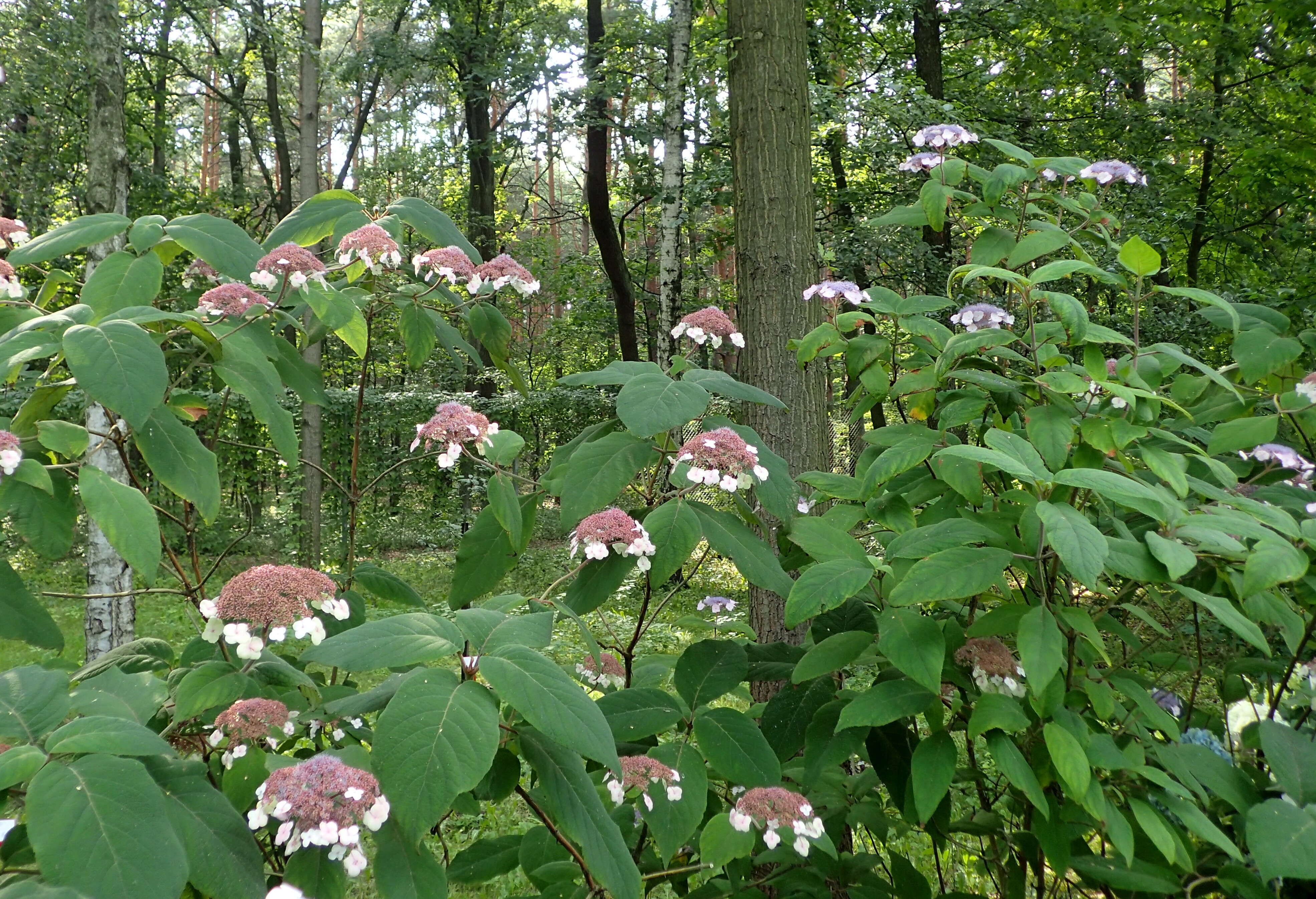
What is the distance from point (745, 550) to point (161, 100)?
1195cm

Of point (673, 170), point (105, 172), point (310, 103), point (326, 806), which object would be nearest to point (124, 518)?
point (326, 806)

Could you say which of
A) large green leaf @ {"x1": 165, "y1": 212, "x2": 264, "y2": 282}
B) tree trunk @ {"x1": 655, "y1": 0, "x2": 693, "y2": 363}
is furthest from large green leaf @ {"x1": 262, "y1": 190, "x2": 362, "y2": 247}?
tree trunk @ {"x1": 655, "y1": 0, "x2": 693, "y2": 363}

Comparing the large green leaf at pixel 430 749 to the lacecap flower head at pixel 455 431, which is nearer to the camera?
the large green leaf at pixel 430 749

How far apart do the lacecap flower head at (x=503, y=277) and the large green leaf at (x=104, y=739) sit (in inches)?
37.3

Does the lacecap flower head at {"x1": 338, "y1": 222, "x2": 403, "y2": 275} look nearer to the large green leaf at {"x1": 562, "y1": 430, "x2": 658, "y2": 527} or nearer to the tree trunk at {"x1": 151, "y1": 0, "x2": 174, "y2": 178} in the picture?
the large green leaf at {"x1": 562, "y1": 430, "x2": 658, "y2": 527}

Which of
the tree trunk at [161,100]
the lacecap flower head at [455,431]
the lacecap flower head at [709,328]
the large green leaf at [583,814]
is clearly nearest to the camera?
the large green leaf at [583,814]

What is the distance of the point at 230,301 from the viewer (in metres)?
1.19

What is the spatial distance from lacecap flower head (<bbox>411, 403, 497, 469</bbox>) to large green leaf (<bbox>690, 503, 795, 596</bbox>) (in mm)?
370

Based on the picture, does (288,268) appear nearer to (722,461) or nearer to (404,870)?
(722,461)

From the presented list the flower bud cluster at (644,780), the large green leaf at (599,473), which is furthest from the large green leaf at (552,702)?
the large green leaf at (599,473)

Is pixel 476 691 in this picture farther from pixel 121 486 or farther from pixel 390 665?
pixel 121 486

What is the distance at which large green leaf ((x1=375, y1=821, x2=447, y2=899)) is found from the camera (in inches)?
28.7

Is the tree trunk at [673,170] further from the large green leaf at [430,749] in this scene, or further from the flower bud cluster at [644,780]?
the large green leaf at [430,749]

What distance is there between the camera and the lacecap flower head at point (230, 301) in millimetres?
1167
